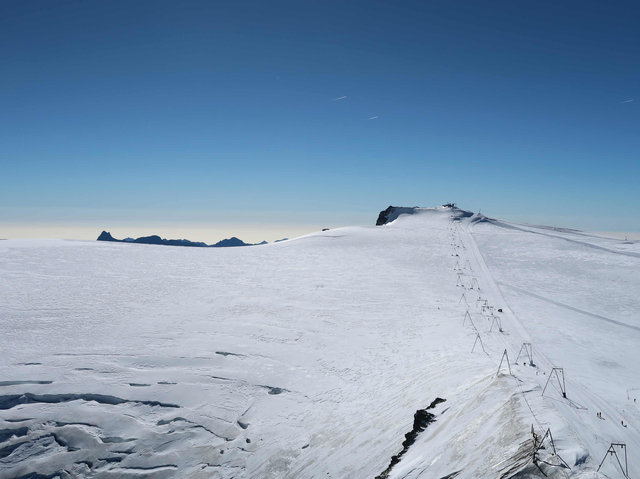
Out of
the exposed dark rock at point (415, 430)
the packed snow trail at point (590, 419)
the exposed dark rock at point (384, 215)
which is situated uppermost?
the exposed dark rock at point (384, 215)

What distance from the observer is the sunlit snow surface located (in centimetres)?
1192

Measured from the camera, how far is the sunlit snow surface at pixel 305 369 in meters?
11.9

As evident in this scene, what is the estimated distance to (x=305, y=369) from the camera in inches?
888

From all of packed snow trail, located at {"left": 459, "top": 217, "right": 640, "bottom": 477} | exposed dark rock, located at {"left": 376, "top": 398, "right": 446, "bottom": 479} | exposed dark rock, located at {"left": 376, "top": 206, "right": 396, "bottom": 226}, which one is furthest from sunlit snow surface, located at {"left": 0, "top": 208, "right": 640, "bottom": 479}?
exposed dark rock, located at {"left": 376, "top": 206, "right": 396, "bottom": 226}

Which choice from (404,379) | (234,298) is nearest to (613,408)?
(404,379)

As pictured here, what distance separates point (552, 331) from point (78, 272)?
4453 centimetres

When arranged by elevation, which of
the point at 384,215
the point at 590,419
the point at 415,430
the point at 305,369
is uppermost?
the point at 384,215

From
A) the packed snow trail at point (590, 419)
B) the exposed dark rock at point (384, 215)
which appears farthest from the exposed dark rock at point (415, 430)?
the exposed dark rock at point (384, 215)

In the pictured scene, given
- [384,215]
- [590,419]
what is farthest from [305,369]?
[384,215]

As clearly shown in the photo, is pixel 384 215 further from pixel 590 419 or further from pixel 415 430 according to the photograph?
pixel 590 419

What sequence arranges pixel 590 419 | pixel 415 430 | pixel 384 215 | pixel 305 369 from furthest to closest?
pixel 384 215 → pixel 305 369 → pixel 415 430 → pixel 590 419

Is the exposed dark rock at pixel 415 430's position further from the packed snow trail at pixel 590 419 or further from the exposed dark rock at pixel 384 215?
the exposed dark rock at pixel 384 215

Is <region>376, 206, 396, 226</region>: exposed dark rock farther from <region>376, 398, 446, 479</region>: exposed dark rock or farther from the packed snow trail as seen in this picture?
<region>376, 398, 446, 479</region>: exposed dark rock

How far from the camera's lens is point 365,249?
171 ft
